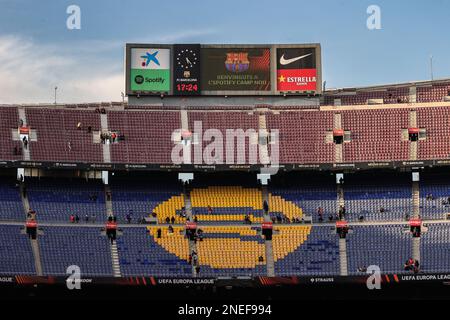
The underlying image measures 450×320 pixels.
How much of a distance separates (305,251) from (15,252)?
79.7 ft

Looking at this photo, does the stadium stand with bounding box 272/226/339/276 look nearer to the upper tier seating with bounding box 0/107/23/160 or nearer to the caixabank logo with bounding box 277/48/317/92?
the caixabank logo with bounding box 277/48/317/92

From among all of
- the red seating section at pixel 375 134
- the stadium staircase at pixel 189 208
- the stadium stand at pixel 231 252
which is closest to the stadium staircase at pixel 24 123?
the stadium staircase at pixel 189 208

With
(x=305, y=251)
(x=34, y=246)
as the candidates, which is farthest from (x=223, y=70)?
(x=34, y=246)

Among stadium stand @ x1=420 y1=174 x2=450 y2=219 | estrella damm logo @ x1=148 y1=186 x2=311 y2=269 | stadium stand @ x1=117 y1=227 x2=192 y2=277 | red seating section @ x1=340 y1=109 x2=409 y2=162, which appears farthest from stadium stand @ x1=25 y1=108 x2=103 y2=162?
stadium stand @ x1=420 y1=174 x2=450 y2=219

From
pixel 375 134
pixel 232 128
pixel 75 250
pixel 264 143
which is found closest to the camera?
pixel 75 250

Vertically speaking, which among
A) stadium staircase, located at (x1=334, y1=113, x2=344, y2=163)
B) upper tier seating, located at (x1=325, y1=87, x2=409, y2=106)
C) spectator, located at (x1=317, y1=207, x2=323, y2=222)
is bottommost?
spectator, located at (x1=317, y1=207, x2=323, y2=222)

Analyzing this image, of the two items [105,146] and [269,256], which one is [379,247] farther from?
[105,146]

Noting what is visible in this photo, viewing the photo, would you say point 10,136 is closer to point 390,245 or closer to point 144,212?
point 144,212

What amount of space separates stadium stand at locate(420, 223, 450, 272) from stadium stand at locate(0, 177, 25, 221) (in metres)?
34.3

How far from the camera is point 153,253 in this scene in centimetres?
5659

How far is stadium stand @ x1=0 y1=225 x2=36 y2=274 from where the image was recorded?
54.3 m

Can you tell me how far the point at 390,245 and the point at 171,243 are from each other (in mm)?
18733

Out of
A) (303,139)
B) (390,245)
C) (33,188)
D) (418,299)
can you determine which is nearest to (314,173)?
(303,139)

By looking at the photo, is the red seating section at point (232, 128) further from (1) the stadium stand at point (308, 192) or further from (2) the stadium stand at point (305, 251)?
(2) the stadium stand at point (305, 251)
